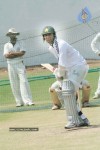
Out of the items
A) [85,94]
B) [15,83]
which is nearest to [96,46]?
[85,94]

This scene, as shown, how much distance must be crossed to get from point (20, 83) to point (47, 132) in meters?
4.67

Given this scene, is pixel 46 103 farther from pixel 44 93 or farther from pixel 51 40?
pixel 51 40

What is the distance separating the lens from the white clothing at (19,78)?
13.9 metres

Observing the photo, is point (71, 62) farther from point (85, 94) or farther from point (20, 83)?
point (20, 83)

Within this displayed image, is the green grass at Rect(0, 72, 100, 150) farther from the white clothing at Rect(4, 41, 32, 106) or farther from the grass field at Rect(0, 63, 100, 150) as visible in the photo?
the white clothing at Rect(4, 41, 32, 106)

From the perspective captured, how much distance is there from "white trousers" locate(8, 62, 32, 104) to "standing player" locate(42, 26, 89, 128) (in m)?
4.21

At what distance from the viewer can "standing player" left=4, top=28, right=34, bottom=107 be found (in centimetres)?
1386

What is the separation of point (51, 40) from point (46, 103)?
4508 millimetres

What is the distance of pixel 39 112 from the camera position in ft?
40.3

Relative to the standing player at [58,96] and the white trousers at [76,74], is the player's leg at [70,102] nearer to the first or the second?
the white trousers at [76,74]

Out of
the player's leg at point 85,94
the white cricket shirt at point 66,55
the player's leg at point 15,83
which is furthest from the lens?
the player's leg at point 15,83

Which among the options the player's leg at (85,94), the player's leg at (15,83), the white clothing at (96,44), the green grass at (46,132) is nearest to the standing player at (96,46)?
the white clothing at (96,44)

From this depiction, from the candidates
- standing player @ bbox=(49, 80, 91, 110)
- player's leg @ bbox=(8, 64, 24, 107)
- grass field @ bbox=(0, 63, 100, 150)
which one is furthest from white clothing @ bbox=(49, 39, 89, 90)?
player's leg @ bbox=(8, 64, 24, 107)

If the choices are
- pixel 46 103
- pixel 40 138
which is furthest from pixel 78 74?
pixel 46 103
